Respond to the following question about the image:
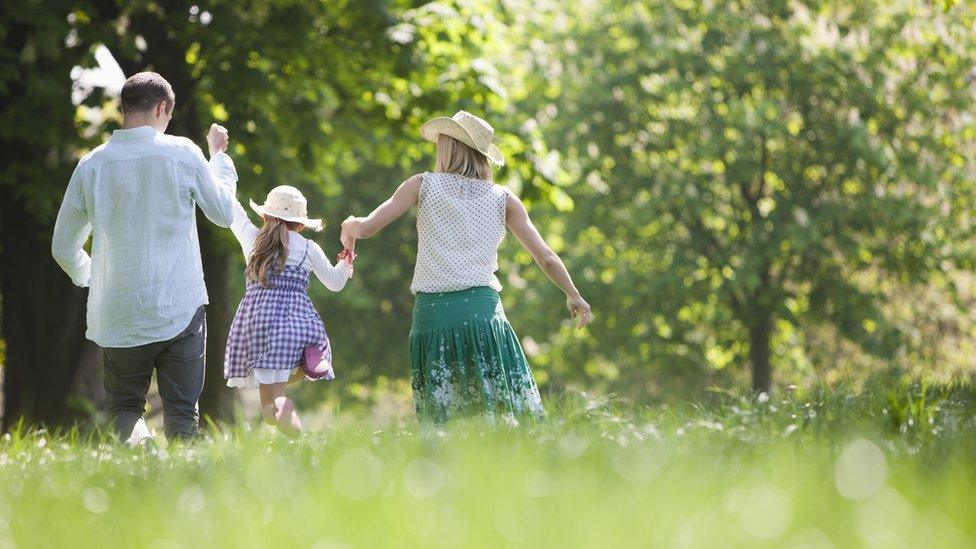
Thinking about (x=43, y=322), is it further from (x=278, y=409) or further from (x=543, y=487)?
(x=543, y=487)

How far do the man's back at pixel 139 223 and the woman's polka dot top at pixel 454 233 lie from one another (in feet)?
3.41

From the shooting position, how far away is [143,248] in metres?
5.70

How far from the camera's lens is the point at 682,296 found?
2275 centimetres

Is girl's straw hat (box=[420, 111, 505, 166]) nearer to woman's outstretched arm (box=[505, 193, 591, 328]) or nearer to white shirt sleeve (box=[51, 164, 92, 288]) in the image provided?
woman's outstretched arm (box=[505, 193, 591, 328])

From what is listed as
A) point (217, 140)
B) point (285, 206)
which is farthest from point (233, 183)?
point (285, 206)

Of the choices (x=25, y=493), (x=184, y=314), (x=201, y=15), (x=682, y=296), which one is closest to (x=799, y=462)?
(x=25, y=493)

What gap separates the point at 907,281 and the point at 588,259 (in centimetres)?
627

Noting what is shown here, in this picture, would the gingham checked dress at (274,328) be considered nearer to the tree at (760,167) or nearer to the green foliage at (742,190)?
the green foliage at (742,190)

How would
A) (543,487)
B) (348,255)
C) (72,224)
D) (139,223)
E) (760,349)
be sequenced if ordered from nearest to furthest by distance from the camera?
(543,487)
(139,223)
(72,224)
(348,255)
(760,349)

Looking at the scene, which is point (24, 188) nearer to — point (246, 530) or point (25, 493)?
point (25, 493)

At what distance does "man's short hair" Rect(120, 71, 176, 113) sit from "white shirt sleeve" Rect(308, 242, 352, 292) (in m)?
1.20

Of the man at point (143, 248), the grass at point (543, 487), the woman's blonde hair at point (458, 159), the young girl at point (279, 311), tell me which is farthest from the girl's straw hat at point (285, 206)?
the grass at point (543, 487)

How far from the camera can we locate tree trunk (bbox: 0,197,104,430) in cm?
1168

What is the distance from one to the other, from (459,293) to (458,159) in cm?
71
